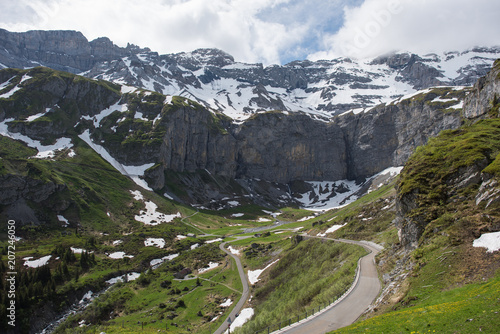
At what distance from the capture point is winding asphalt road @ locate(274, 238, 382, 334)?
75.2ft

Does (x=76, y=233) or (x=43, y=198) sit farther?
(x=43, y=198)

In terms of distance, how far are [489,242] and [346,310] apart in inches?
483

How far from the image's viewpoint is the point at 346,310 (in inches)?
992

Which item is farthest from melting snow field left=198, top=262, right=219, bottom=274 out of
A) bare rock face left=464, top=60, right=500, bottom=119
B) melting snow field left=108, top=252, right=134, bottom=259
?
bare rock face left=464, top=60, right=500, bottom=119

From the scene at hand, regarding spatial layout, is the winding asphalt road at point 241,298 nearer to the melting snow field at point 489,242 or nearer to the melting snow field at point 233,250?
the melting snow field at point 233,250

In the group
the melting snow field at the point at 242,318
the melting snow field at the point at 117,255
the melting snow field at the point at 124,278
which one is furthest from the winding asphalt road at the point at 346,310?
the melting snow field at the point at 117,255

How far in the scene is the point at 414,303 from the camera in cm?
1939

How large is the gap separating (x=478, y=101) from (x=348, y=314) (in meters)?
71.6

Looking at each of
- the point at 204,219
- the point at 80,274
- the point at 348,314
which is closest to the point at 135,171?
the point at 204,219

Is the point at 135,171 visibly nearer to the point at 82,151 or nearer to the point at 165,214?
the point at 82,151

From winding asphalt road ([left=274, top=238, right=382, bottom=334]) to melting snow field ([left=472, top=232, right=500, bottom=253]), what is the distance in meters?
10.1

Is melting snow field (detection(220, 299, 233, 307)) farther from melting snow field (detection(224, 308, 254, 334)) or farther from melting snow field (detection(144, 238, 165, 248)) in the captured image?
melting snow field (detection(144, 238, 165, 248))

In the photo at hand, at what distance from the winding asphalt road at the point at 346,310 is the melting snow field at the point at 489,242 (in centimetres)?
1012

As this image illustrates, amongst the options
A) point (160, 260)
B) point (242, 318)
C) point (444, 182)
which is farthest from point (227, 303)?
point (444, 182)
